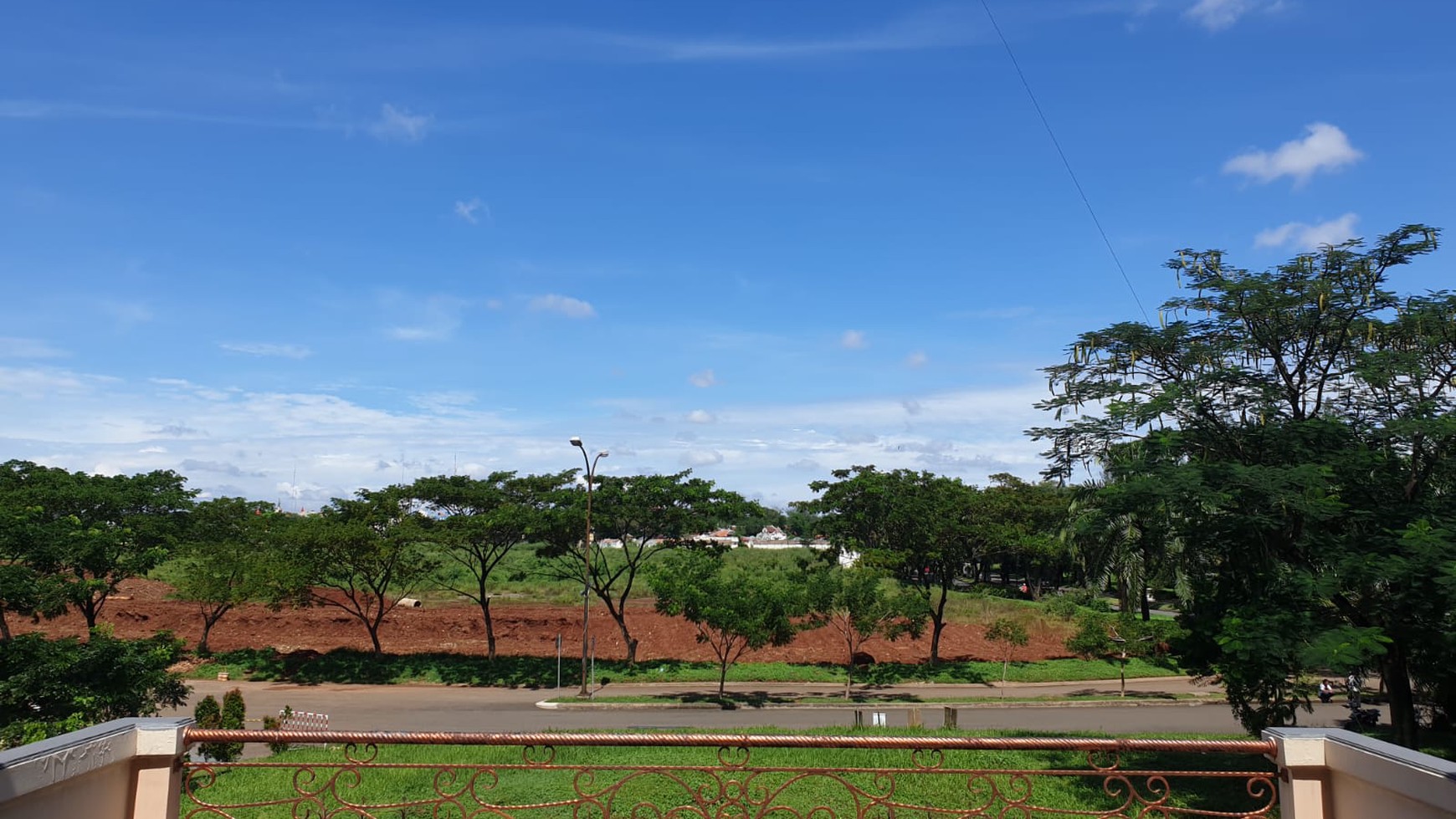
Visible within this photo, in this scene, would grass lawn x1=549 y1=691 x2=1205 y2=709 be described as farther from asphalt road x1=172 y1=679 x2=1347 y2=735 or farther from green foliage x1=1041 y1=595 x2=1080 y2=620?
green foliage x1=1041 y1=595 x2=1080 y2=620

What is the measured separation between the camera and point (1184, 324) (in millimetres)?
14328

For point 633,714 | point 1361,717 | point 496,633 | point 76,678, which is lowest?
point 633,714

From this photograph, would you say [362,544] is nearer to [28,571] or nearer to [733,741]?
[28,571]

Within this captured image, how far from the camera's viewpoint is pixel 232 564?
35625mm

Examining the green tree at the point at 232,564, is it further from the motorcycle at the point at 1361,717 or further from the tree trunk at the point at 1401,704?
the motorcycle at the point at 1361,717

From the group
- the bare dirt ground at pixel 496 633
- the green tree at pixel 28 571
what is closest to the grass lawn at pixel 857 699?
the bare dirt ground at pixel 496 633

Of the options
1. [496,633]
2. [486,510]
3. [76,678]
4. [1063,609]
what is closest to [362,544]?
[486,510]

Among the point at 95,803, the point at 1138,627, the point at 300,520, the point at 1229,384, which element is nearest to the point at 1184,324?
the point at 1229,384

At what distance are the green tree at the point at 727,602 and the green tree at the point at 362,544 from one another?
10.7 meters

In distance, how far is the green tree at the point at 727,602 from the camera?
99.6 feet

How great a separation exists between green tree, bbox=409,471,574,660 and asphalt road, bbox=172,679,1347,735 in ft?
17.9

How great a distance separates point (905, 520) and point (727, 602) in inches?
373

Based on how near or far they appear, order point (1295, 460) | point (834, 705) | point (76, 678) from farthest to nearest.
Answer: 1. point (834, 705)
2. point (76, 678)
3. point (1295, 460)

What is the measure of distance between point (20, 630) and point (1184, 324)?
47821 millimetres
